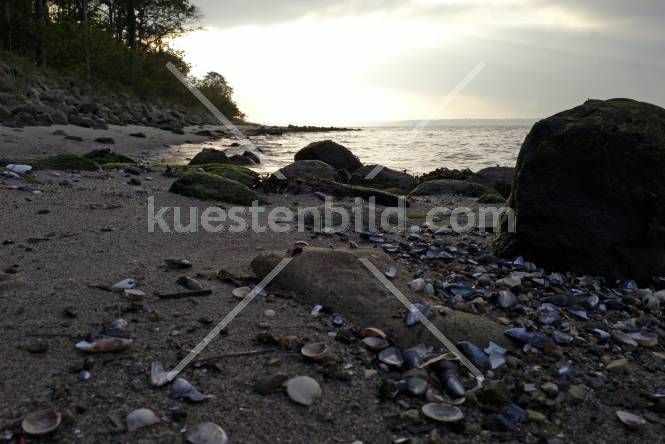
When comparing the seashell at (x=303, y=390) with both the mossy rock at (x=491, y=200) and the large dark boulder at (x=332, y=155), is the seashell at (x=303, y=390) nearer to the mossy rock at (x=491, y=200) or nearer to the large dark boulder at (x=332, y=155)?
the mossy rock at (x=491, y=200)

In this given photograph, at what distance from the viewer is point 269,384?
8.34 feet

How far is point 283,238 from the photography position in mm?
5551

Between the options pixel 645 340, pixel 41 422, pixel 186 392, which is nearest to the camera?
pixel 41 422

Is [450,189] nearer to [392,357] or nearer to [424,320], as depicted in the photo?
[424,320]

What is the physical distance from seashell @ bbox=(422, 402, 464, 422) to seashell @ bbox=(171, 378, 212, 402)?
1.05 meters

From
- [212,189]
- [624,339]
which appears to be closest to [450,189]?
[212,189]

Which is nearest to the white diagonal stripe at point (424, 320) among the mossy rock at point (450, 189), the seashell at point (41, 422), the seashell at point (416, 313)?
the seashell at point (416, 313)

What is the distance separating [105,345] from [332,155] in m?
13.4

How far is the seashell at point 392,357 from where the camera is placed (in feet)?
9.53

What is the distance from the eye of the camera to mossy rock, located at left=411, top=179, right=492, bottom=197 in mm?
11070

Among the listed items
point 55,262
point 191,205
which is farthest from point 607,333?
point 191,205

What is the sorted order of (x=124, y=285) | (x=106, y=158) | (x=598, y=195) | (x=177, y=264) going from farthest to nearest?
→ (x=106, y=158), (x=598, y=195), (x=177, y=264), (x=124, y=285)

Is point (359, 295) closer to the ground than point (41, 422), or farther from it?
farther from it

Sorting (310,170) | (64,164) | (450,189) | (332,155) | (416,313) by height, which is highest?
(332,155)
